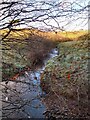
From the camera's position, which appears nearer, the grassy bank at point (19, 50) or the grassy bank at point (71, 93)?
the grassy bank at point (19, 50)

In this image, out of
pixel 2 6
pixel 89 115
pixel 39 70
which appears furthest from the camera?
pixel 89 115

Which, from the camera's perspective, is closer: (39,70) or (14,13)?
(14,13)

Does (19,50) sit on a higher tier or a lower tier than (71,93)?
higher

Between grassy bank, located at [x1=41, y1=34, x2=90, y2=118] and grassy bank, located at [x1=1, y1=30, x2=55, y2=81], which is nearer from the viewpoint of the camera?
grassy bank, located at [x1=1, y1=30, x2=55, y2=81]

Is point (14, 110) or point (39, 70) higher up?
point (39, 70)

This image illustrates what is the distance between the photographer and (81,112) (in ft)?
8.20

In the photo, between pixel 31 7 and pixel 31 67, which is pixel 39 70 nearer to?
pixel 31 67

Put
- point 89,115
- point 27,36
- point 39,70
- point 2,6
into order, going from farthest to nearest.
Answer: point 89,115 → point 39,70 → point 27,36 → point 2,6

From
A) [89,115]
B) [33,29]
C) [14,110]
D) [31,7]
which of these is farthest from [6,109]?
[89,115]

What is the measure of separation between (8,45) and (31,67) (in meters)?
→ 0.20

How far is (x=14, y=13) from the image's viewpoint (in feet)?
4.00

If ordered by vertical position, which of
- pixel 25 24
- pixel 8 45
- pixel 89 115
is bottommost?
pixel 89 115

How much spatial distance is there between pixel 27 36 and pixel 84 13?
35cm

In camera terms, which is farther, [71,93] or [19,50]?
[71,93]
